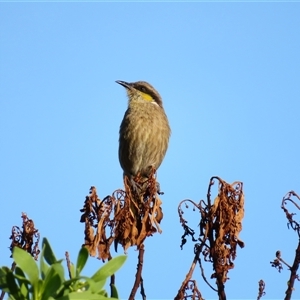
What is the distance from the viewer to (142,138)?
930cm

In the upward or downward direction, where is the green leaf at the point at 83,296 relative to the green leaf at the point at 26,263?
downward

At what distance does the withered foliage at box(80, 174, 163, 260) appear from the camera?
3840 millimetres

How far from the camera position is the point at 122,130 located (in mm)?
9578

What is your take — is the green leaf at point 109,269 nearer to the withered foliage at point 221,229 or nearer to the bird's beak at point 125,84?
the withered foliage at point 221,229

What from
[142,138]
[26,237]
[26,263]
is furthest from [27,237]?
[142,138]

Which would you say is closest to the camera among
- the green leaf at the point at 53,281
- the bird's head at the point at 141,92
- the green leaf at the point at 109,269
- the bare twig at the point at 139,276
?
the green leaf at the point at 53,281

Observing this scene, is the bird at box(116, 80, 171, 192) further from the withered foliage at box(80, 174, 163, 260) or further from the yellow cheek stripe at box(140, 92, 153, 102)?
the withered foliage at box(80, 174, 163, 260)

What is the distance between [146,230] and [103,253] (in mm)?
441

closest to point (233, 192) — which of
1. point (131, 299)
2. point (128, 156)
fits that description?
point (131, 299)

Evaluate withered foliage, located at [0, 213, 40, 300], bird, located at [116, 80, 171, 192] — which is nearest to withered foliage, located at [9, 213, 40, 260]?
withered foliage, located at [0, 213, 40, 300]

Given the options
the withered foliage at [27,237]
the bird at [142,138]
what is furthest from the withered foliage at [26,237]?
the bird at [142,138]

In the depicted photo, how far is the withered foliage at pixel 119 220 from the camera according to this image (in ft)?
12.6

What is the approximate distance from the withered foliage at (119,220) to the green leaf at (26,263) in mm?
1772

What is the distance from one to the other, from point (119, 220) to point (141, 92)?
622cm
